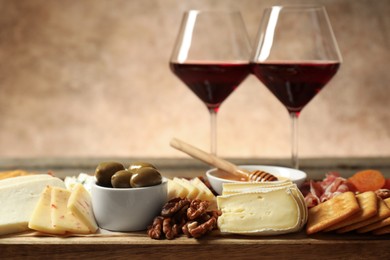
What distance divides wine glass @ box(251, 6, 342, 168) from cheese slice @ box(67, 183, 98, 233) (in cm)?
46

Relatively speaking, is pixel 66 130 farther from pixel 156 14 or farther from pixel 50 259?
pixel 50 259

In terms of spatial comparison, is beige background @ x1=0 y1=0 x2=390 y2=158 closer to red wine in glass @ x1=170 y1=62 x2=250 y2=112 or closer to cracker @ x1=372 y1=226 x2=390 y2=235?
red wine in glass @ x1=170 y1=62 x2=250 y2=112

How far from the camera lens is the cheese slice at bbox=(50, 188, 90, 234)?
1.16 m

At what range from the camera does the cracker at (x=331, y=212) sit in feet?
3.68

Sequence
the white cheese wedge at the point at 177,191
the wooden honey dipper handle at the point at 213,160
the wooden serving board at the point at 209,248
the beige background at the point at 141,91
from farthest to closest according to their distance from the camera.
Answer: the beige background at the point at 141,91 < the wooden honey dipper handle at the point at 213,160 < the white cheese wedge at the point at 177,191 < the wooden serving board at the point at 209,248

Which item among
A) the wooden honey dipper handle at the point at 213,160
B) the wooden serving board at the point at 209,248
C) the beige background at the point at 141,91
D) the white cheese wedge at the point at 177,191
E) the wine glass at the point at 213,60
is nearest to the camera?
the wooden serving board at the point at 209,248

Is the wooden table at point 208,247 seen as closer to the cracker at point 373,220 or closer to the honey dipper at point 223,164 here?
the cracker at point 373,220

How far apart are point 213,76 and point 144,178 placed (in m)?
0.40

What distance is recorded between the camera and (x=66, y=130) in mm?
3365

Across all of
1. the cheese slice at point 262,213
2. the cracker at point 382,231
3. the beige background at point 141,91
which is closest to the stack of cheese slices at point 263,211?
the cheese slice at point 262,213

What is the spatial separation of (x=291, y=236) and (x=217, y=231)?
0.13 m

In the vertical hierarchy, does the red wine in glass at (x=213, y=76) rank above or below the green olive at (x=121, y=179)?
above

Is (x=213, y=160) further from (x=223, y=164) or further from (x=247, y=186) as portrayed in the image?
(x=247, y=186)

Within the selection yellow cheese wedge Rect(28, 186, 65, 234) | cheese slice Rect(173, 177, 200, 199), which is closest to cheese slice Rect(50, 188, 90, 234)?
yellow cheese wedge Rect(28, 186, 65, 234)
